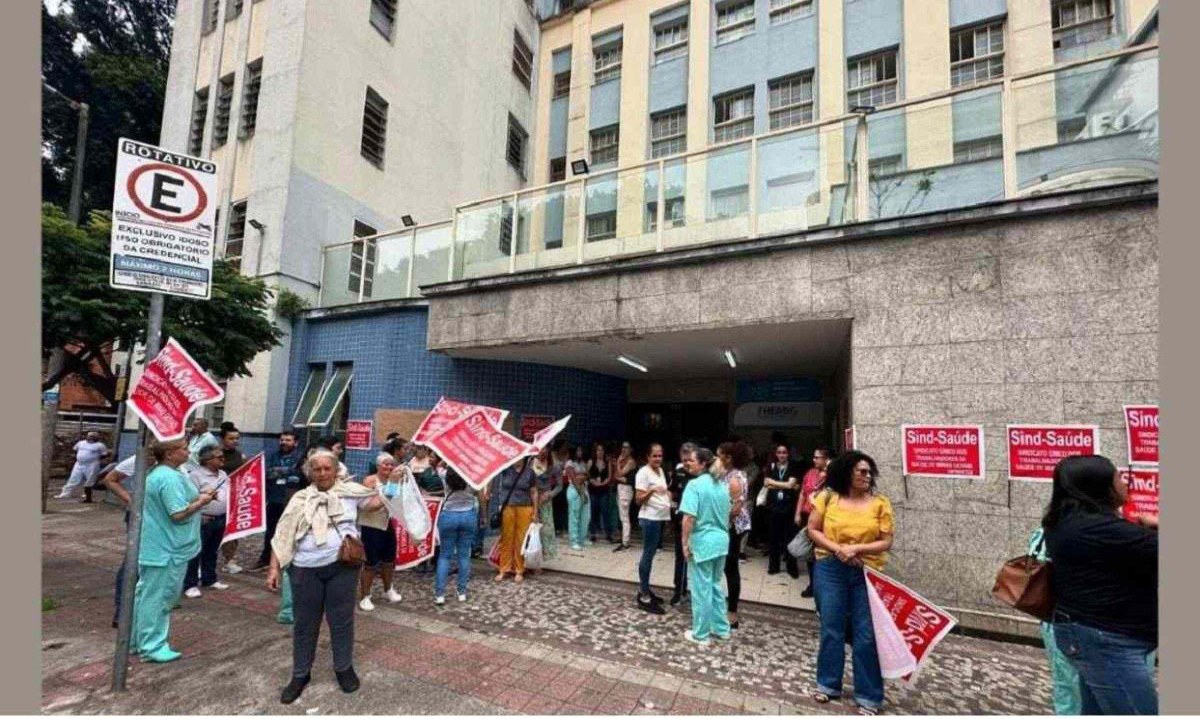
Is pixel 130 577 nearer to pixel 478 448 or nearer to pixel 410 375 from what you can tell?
pixel 478 448

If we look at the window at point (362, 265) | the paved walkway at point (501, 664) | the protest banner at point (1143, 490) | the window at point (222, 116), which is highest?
the window at point (222, 116)

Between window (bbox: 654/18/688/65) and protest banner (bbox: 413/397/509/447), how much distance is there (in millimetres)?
14000

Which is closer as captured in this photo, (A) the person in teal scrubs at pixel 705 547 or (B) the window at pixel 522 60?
(A) the person in teal scrubs at pixel 705 547

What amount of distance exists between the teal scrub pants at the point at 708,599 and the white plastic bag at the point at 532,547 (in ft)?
7.62

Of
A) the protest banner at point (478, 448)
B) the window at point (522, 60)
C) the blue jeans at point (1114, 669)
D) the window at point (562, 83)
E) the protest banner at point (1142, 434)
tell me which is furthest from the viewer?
→ the window at point (562, 83)

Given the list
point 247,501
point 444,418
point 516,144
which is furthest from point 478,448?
point 516,144

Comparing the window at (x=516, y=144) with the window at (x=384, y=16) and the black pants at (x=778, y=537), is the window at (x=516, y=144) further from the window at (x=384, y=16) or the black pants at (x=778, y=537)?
the black pants at (x=778, y=537)

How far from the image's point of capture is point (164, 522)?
4.52 m

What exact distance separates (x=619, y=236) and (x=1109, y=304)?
5556mm

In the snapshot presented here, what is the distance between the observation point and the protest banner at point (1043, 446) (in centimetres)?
520

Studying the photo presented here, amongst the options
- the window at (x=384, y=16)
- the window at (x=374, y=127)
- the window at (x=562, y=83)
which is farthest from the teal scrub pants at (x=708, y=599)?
the window at (x=562, y=83)

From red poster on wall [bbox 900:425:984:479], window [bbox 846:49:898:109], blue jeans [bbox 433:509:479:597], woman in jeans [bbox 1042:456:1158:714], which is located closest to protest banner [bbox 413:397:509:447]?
blue jeans [bbox 433:509:479:597]

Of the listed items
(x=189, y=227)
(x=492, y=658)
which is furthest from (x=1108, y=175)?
(x=189, y=227)

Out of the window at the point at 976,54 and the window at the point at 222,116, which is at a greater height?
the window at the point at 976,54
